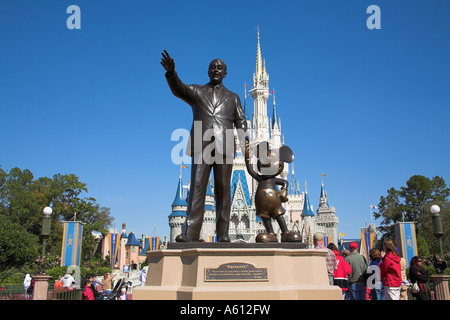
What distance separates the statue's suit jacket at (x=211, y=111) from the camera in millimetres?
5418

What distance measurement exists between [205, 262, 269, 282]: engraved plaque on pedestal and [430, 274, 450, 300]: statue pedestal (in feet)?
15.9

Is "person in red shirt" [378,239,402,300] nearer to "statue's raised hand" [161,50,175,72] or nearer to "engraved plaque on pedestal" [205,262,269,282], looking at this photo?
"engraved plaque on pedestal" [205,262,269,282]

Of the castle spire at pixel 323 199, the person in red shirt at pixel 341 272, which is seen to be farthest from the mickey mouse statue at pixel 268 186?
the castle spire at pixel 323 199

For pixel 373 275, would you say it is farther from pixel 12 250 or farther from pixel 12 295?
pixel 12 250

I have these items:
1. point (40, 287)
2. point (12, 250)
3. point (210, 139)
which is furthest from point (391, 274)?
point (12, 250)

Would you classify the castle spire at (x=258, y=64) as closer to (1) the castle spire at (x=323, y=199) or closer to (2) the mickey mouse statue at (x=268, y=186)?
(1) the castle spire at (x=323, y=199)

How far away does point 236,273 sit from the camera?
445 cm

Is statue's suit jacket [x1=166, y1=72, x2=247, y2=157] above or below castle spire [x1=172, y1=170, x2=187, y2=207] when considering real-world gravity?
below

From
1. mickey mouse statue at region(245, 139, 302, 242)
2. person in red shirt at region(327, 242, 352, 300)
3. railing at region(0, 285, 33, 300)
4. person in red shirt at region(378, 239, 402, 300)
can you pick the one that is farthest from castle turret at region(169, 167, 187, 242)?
person in red shirt at region(378, 239, 402, 300)

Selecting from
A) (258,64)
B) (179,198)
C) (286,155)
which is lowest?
(286,155)

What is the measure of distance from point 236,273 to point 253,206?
161 ft

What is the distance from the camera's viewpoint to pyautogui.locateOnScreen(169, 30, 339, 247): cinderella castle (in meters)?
A: 48.2
